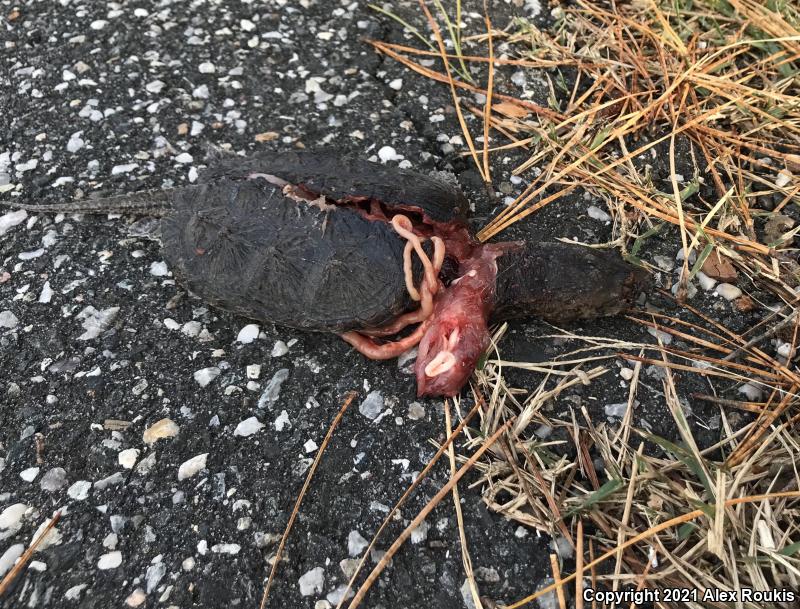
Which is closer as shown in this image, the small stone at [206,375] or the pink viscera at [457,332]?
the pink viscera at [457,332]

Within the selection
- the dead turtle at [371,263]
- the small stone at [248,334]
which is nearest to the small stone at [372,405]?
the dead turtle at [371,263]

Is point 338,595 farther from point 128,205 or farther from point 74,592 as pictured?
point 128,205

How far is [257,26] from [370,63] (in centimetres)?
73

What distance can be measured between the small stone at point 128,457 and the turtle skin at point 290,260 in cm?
58

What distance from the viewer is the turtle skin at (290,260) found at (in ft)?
7.33

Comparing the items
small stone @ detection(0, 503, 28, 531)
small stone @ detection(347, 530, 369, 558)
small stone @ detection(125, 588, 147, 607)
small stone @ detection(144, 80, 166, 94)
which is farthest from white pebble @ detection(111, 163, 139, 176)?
small stone @ detection(347, 530, 369, 558)

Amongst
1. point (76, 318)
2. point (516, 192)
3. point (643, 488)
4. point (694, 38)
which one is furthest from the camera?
point (694, 38)

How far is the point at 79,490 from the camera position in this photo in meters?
2.17

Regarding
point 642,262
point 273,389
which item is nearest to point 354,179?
point 273,389

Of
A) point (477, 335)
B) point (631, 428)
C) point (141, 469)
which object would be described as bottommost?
point (141, 469)

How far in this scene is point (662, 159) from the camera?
→ 3.10 m

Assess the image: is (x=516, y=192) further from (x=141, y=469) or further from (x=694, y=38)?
(x=141, y=469)

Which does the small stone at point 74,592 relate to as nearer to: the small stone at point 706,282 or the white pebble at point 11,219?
the white pebble at point 11,219

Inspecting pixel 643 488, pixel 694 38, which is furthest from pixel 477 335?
pixel 694 38
